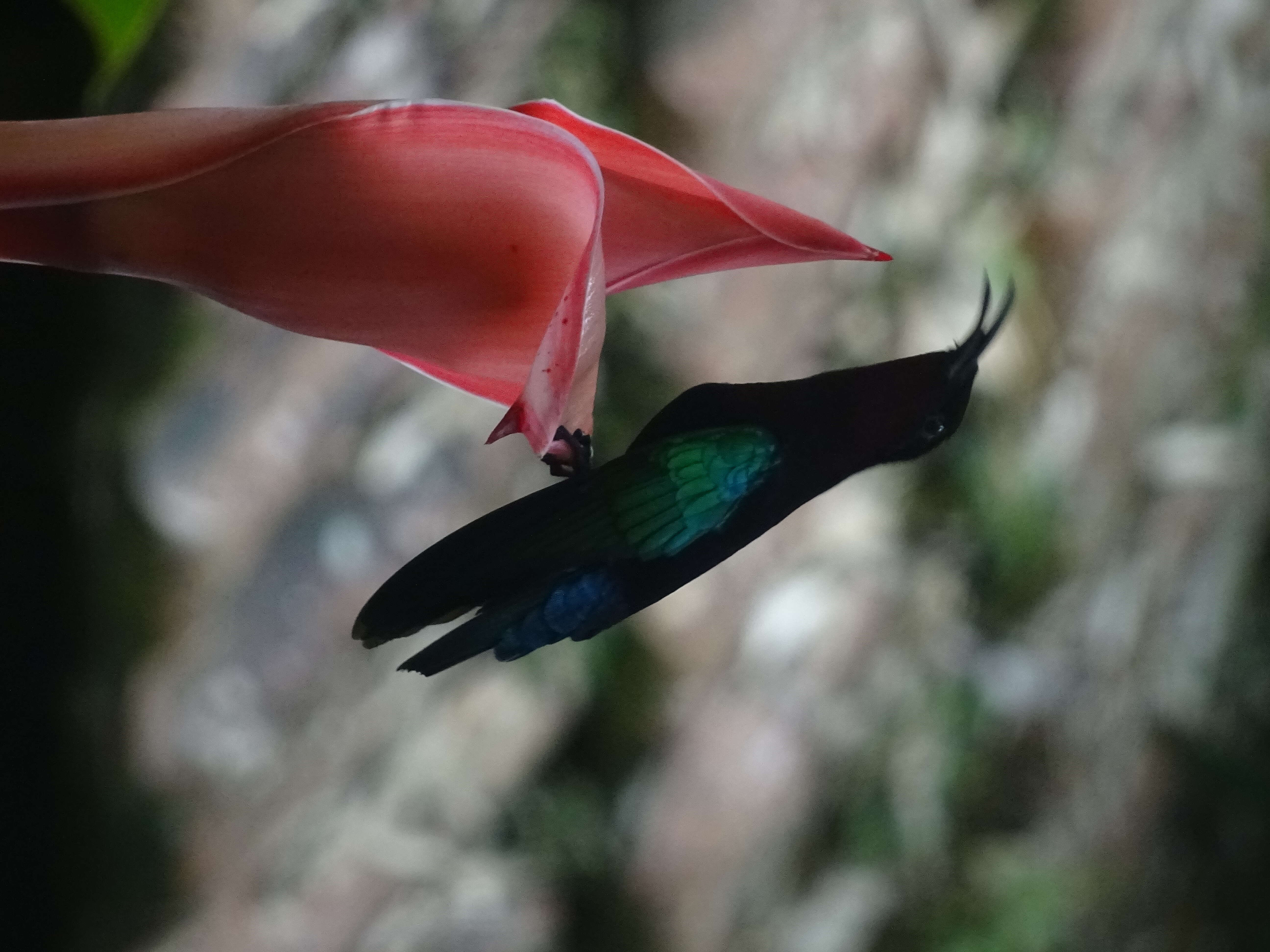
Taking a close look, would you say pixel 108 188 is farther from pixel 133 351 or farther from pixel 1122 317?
pixel 1122 317

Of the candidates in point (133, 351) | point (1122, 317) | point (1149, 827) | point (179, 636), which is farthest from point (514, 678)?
point (1149, 827)

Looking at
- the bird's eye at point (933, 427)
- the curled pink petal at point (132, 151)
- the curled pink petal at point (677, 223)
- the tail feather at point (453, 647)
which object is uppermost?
the curled pink petal at point (132, 151)

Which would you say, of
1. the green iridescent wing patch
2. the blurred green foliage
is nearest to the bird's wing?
the green iridescent wing patch

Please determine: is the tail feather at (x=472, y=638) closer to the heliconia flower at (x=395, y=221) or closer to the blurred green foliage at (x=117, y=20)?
the heliconia flower at (x=395, y=221)

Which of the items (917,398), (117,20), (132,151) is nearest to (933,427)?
(917,398)

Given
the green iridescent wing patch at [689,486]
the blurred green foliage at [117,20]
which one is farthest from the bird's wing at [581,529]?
the blurred green foliage at [117,20]
